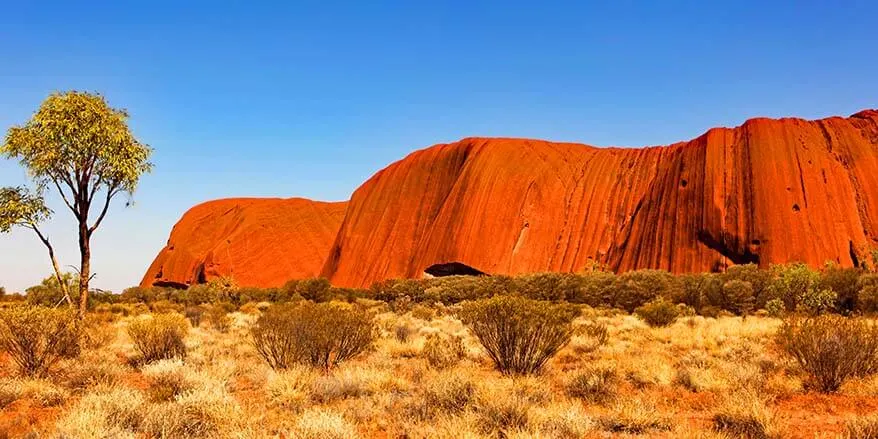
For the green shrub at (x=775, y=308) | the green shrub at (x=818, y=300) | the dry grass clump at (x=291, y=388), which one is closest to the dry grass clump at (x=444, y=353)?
the dry grass clump at (x=291, y=388)

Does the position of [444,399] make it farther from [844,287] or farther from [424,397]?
[844,287]

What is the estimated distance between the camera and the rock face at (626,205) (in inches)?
2103

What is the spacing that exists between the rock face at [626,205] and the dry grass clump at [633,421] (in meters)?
50.8

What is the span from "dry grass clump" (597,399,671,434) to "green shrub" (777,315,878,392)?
433 cm

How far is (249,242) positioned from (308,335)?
3017 inches

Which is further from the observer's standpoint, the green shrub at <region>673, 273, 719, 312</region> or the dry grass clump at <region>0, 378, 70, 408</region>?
the green shrub at <region>673, 273, 719, 312</region>

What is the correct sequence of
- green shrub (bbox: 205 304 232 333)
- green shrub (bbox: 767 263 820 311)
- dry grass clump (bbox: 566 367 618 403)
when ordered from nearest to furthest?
dry grass clump (bbox: 566 367 618 403) → green shrub (bbox: 205 304 232 333) → green shrub (bbox: 767 263 820 311)

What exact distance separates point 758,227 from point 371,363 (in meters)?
50.2

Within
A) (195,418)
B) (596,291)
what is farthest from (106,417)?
(596,291)

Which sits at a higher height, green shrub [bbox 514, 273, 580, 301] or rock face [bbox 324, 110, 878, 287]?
rock face [bbox 324, 110, 878, 287]

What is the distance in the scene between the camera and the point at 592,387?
10289 mm

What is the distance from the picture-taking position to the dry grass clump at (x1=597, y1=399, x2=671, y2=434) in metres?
7.69

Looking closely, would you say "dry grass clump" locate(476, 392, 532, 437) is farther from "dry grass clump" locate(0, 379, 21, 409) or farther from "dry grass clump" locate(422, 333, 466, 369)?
"dry grass clump" locate(0, 379, 21, 409)

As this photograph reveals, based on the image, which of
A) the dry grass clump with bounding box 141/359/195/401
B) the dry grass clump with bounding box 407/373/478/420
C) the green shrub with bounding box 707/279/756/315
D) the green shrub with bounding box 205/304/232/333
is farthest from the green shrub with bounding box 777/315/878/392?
the green shrub with bounding box 707/279/756/315
